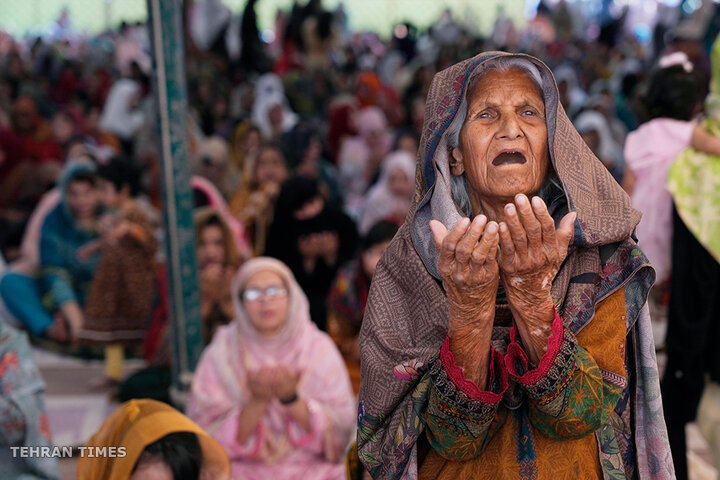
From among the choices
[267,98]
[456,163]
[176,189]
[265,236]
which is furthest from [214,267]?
[267,98]

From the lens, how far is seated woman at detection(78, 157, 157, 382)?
16.1ft

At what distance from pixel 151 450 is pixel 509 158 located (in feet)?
4.59

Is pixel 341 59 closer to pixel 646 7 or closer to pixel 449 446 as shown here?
pixel 646 7

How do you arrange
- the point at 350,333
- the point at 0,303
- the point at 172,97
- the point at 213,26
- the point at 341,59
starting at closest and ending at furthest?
the point at 172,97, the point at 350,333, the point at 0,303, the point at 341,59, the point at 213,26

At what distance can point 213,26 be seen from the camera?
49.3ft

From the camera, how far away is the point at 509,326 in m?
1.59

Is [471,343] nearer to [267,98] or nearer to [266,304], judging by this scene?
[266,304]

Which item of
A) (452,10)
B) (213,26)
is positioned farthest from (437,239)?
(452,10)

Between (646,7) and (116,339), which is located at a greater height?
(646,7)

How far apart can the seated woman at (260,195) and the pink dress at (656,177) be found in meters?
2.68

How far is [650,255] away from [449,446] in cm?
188

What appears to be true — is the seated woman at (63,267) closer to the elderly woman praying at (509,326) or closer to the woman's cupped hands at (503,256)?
the elderly woman praying at (509,326)

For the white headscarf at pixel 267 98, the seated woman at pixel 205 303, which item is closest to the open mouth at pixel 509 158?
the seated woman at pixel 205 303

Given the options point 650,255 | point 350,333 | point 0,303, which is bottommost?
point 0,303
